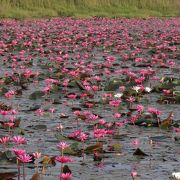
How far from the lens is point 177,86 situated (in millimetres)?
11367

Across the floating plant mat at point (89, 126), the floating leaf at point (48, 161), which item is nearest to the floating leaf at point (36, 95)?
the floating plant mat at point (89, 126)

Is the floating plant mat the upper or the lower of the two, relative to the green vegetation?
lower

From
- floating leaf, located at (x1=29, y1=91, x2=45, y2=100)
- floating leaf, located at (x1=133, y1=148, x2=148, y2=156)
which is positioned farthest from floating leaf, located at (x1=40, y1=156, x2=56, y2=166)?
floating leaf, located at (x1=29, y1=91, x2=45, y2=100)

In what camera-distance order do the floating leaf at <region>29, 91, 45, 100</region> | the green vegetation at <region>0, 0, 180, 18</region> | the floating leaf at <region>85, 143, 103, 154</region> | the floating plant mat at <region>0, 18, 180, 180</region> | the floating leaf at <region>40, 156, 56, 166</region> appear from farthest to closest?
the green vegetation at <region>0, 0, 180, 18</region> → the floating leaf at <region>29, 91, 45, 100</region> → the floating leaf at <region>85, 143, 103, 154</region> → the floating plant mat at <region>0, 18, 180, 180</region> → the floating leaf at <region>40, 156, 56, 166</region>

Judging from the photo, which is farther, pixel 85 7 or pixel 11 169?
pixel 85 7

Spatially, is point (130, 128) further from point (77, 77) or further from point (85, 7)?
point (85, 7)

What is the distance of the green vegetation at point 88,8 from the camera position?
41188mm

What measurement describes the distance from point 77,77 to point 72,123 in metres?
4.40

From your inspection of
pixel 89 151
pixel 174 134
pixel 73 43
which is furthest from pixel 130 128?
pixel 73 43

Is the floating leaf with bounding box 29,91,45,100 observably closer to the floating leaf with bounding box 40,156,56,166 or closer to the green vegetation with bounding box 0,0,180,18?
the floating leaf with bounding box 40,156,56,166

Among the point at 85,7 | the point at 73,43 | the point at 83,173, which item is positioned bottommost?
the point at 83,173

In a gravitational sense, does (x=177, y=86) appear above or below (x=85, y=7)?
below

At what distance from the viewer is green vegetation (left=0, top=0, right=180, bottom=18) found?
41.2 meters

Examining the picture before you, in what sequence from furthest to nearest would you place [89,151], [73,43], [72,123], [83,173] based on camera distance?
1. [73,43]
2. [72,123]
3. [89,151]
4. [83,173]
